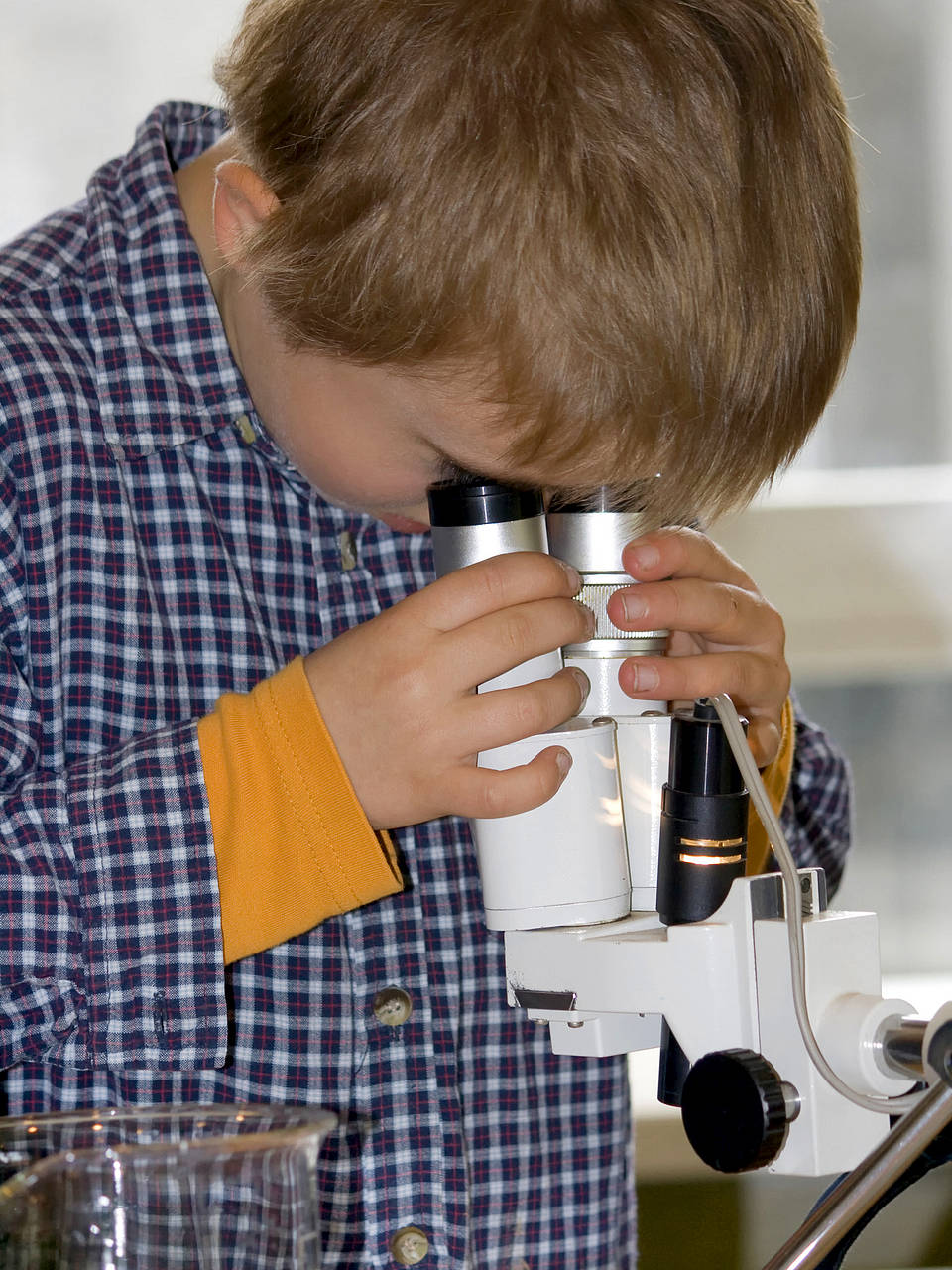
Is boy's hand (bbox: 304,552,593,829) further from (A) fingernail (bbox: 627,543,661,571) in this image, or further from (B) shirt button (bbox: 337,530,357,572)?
(B) shirt button (bbox: 337,530,357,572)

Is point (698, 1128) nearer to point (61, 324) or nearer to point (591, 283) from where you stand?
point (591, 283)

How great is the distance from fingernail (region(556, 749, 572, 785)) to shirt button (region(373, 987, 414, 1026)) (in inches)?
10.6

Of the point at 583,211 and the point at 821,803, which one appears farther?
the point at 821,803

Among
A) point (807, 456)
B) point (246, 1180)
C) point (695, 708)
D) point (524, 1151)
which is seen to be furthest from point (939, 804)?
point (246, 1180)

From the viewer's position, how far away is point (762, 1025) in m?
0.56

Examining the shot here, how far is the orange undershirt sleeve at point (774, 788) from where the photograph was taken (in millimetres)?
864

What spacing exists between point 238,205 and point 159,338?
0.13m

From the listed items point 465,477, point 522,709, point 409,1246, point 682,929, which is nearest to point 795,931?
point 682,929

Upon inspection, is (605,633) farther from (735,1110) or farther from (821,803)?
(821,803)

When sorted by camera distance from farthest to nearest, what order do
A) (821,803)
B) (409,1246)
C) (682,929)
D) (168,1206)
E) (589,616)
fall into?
(821,803), (409,1246), (589,616), (682,929), (168,1206)

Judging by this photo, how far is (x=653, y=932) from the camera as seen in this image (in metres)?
0.62

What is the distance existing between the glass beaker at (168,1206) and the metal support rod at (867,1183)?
17 cm

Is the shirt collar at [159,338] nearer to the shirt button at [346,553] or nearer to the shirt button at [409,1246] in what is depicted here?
the shirt button at [346,553]

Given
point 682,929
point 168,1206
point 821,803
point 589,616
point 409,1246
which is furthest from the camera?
point 821,803
